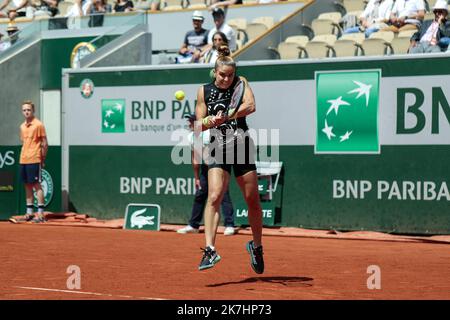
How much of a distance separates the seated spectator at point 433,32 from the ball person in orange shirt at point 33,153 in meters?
6.98

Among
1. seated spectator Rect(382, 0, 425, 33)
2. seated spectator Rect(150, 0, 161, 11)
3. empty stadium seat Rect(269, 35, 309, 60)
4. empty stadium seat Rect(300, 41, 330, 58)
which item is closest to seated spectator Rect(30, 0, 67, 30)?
seated spectator Rect(150, 0, 161, 11)

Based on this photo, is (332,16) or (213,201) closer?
(213,201)

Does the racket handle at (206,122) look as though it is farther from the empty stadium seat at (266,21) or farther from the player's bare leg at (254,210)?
the empty stadium seat at (266,21)

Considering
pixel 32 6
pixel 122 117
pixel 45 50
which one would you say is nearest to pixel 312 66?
pixel 122 117

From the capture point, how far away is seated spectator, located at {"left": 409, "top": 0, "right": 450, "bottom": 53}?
16.2 metres

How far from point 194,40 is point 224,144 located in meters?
9.93

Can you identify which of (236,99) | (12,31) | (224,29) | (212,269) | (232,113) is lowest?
(212,269)

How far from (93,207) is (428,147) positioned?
680 centimetres

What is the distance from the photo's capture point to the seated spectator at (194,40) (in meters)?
19.7

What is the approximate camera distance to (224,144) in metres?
10.2

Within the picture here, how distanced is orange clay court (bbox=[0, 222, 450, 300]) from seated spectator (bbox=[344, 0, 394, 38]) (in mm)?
4568

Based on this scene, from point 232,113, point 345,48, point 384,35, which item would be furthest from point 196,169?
point 232,113

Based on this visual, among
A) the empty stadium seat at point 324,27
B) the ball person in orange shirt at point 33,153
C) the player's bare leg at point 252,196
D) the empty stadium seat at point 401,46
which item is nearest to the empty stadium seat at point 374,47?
the empty stadium seat at point 401,46

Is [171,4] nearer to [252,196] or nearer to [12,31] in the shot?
[12,31]
